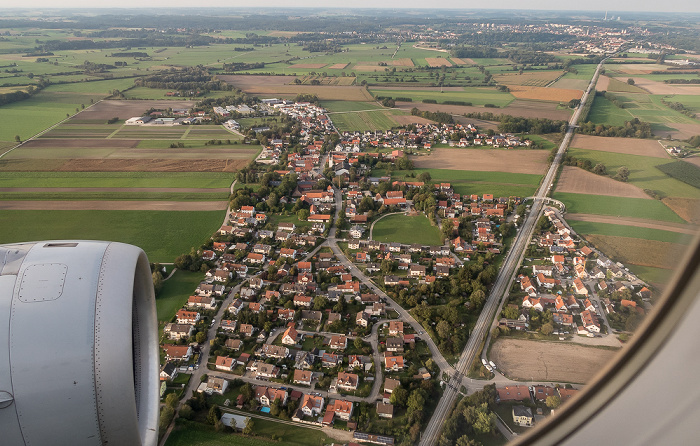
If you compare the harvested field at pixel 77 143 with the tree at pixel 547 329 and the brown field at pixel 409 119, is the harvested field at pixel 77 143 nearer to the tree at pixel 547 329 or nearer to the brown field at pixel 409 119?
the brown field at pixel 409 119

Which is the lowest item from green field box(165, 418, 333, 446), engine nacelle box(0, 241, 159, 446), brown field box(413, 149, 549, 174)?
green field box(165, 418, 333, 446)

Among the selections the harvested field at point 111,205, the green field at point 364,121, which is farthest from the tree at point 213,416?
the green field at point 364,121

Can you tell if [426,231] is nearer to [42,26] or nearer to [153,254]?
[153,254]

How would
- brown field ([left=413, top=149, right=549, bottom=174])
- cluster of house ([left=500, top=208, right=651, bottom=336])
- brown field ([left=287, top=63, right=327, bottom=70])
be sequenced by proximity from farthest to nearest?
brown field ([left=287, top=63, right=327, bottom=70]) < brown field ([left=413, top=149, right=549, bottom=174]) < cluster of house ([left=500, top=208, right=651, bottom=336])

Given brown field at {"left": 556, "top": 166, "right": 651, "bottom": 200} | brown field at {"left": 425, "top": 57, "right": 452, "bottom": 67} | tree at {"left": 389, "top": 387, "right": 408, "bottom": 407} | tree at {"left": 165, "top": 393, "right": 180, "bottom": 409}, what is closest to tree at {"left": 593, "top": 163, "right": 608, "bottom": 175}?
brown field at {"left": 556, "top": 166, "right": 651, "bottom": 200}

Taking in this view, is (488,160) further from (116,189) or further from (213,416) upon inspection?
(213,416)

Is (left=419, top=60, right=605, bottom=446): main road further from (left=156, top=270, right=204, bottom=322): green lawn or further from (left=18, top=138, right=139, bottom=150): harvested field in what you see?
(left=18, top=138, right=139, bottom=150): harvested field

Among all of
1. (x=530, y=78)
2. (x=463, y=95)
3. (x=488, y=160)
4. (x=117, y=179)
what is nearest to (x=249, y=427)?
(x=117, y=179)
